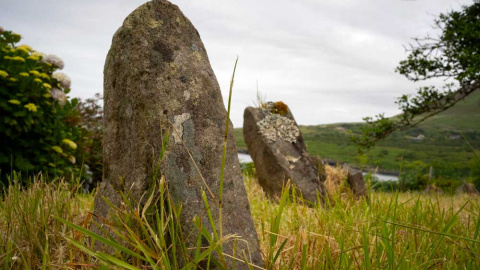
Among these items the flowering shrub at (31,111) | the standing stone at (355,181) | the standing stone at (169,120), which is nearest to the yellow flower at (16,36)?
the flowering shrub at (31,111)

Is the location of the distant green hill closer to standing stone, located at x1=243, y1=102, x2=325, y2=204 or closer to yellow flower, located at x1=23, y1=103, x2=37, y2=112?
standing stone, located at x1=243, y1=102, x2=325, y2=204

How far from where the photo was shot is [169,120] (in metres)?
1.96

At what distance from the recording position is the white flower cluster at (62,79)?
6.27 m

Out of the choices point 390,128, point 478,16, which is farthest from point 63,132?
point 478,16

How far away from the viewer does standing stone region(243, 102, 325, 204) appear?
20.2ft

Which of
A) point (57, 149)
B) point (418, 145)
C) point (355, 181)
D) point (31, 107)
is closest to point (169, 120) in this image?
point (31, 107)

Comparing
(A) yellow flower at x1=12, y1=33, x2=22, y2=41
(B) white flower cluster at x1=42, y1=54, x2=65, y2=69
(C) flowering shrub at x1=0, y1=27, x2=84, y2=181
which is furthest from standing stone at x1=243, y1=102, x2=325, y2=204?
(A) yellow flower at x1=12, y1=33, x2=22, y2=41

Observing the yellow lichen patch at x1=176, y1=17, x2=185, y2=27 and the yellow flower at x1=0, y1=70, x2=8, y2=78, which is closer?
the yellow lichen patch at x1=176, y1=17, x2=185, y2=27

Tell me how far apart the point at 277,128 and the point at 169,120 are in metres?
4.80

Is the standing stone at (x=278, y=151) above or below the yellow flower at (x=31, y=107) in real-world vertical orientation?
below

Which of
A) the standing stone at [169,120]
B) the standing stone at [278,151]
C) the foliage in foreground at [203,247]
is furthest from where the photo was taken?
the standing stone at [278,151]

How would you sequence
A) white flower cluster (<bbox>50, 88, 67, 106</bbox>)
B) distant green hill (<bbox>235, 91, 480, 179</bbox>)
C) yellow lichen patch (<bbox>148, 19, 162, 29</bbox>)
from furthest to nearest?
distant green hill (<bbox>235, 91, 480, 179</bbox>) < white flower cluster (<bbox>50, 88, 67, 106</bbox>) < yellow lichen patch (<bbox>148, 19, 162, 29</bbox>)

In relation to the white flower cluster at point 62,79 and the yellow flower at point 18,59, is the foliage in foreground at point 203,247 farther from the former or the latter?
the white flower cluster at point 62,79

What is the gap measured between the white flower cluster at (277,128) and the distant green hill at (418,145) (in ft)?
4.39
